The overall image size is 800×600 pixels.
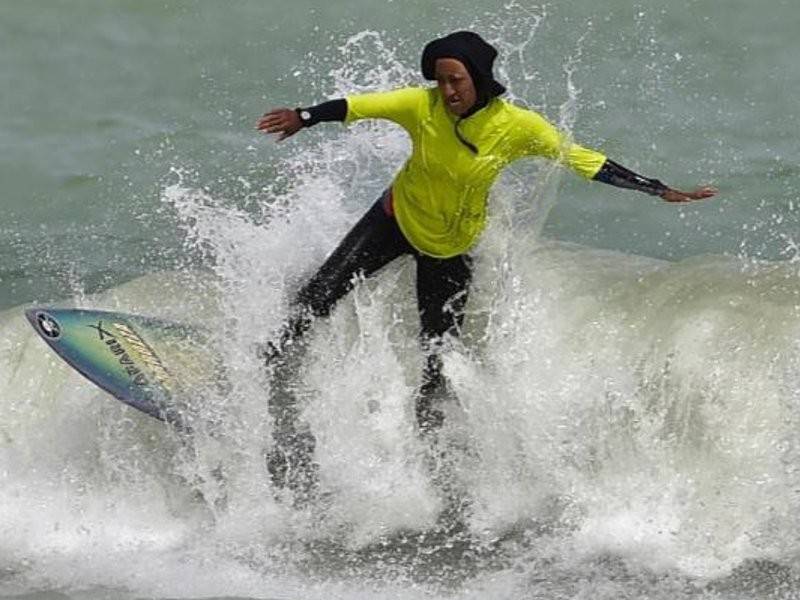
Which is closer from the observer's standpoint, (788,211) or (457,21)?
(788,211)

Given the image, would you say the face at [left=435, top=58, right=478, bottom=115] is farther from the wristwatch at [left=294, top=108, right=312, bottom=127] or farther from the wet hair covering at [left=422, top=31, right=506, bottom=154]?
the wristwatch at [left=294, top=108, right=312, bottom=127]

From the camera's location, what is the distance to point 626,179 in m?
5.48

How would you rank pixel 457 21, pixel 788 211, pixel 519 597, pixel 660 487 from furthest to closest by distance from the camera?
pixel 457 21 < pixel 788 211 < pixel 660 487 < pixel 519 597

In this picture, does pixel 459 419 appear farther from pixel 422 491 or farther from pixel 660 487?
pixel 660 487

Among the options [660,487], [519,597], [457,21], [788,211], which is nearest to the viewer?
[519,597]

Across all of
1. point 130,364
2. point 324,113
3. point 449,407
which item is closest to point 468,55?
point 324,113

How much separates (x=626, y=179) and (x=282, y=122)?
121 cm

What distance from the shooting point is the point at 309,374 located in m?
6.18

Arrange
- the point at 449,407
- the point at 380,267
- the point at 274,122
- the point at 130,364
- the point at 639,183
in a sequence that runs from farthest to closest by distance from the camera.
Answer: the point at 130,364 → the point at 449,407 → the point at 380,267 → the point at 639,183 → the point at 274,122

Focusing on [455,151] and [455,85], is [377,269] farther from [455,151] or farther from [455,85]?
[455,85]

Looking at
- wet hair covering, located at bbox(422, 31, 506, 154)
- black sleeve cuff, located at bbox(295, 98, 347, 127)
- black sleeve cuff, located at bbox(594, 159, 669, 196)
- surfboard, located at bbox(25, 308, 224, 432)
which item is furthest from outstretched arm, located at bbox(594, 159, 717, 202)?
surfboard, located at bbox(25, 308, 224, 432)

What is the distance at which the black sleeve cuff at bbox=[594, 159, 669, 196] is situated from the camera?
18.0 ft

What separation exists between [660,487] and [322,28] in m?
5.34

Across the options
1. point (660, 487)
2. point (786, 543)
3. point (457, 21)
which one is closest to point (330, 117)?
point (660, 487)
